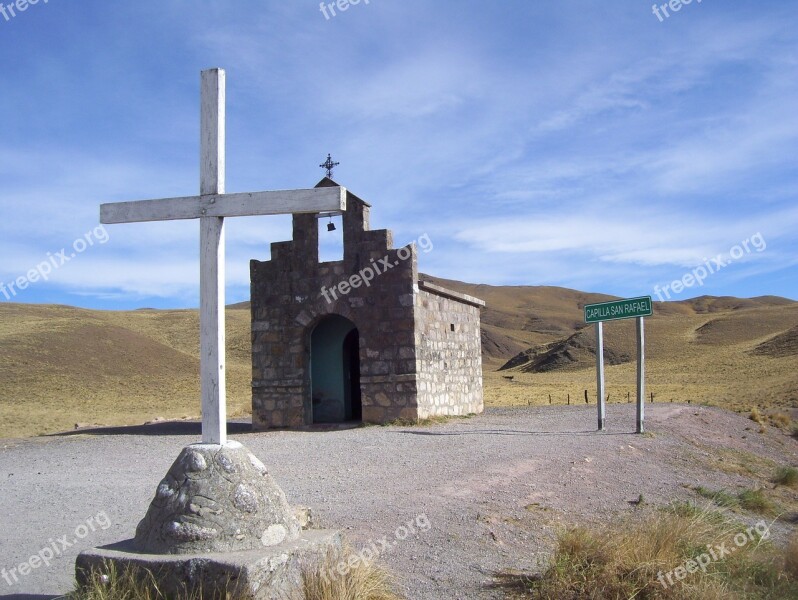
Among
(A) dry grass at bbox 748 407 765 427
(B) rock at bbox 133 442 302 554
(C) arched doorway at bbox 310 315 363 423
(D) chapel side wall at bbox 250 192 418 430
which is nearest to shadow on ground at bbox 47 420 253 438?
(D) chapel side wall at bbox 250 192 418 430

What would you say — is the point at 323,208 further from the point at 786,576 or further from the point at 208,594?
A: the point at 786,576

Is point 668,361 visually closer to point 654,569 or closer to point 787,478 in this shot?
point 787,478

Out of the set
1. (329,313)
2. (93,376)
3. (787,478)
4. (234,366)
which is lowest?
(787,478)

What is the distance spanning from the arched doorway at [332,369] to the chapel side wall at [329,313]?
0.94m

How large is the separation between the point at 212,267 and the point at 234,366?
142 feet

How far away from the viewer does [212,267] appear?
5.44 m

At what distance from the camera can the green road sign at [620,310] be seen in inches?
528

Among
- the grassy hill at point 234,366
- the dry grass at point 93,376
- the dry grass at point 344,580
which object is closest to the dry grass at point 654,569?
the dry grass at point 344,580

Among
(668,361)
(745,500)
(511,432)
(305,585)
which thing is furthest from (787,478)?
(668,361)

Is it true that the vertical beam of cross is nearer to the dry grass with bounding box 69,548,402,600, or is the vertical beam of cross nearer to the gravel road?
the dry grass with bounding box 69,548,402,600

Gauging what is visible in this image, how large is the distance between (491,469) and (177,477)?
5.36m

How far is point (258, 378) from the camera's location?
1662cm

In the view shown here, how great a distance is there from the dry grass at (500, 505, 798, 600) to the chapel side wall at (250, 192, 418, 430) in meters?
9.48

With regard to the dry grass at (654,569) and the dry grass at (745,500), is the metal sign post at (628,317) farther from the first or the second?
the dry grass at (654,569)
